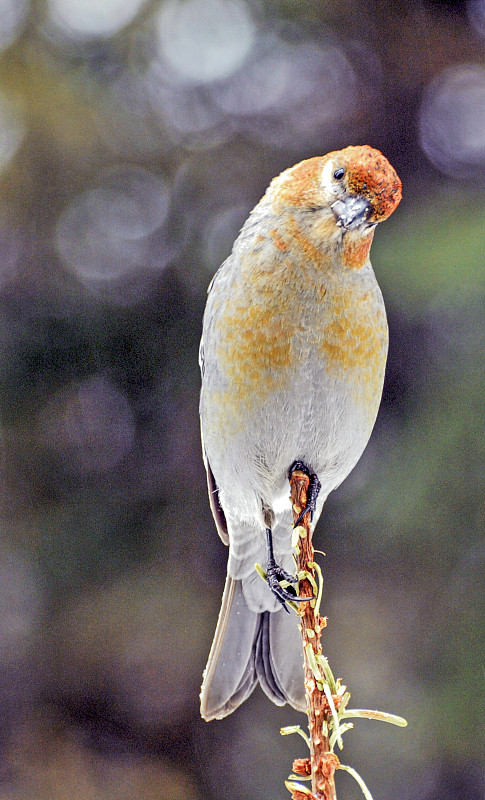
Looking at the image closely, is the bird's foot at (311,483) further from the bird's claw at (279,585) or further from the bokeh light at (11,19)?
the bokeh light at (11,19)

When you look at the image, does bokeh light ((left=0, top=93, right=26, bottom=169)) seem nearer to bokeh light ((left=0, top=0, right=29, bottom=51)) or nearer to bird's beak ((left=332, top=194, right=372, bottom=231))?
bokeh light ((left=0, top=0, right=29, bottom=51))

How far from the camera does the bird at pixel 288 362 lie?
694 mm

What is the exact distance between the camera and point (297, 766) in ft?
1.75

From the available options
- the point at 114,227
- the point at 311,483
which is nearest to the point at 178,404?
the point at 114,227

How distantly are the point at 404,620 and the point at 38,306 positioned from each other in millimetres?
857

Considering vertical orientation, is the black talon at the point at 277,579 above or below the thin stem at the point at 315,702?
above

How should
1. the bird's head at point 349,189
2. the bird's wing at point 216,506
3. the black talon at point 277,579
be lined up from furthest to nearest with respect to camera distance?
the bird's wing at point 216,506, the black talon at point 277,579, the bird's head at point 349,189

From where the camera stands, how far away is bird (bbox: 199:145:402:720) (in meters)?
0.69

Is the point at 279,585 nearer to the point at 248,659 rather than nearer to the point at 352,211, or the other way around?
the point at 248,659

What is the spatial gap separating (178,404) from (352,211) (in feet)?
2.38

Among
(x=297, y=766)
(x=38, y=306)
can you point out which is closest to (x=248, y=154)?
(x=38, y=306)

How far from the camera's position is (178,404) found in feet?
4.34

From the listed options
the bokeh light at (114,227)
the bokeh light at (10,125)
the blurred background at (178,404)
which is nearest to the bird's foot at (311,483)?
the blurred background at (178,404)

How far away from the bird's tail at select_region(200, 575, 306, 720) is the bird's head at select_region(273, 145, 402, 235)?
0.44 meters
